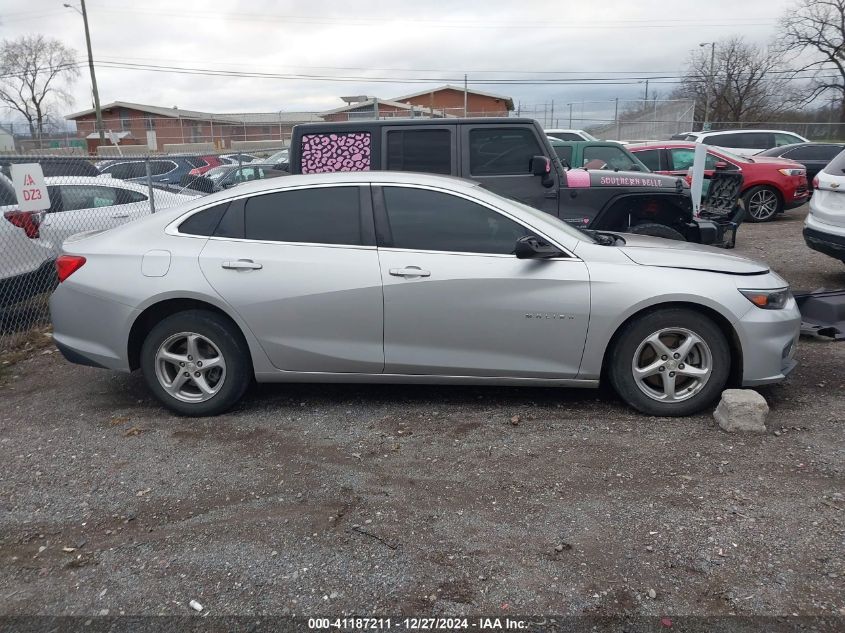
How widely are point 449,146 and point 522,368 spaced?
10.9 ft

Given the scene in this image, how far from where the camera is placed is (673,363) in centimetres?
435

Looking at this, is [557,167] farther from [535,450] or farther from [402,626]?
[402,626]

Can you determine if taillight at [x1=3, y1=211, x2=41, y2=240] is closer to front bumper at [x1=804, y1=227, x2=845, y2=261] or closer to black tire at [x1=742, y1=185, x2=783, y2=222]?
front bumper at [x1=804, y1=227, x2=845, y2=261]

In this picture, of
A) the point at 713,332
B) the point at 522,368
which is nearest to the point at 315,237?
the point at 522,368

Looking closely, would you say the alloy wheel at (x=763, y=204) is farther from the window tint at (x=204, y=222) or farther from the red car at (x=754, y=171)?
the window tint at (x=204, y=222)

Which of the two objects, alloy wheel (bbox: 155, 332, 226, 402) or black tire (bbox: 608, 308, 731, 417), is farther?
alloy wheel (bbox: 155, 332, 226, 402)

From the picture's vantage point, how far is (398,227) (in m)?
4.56

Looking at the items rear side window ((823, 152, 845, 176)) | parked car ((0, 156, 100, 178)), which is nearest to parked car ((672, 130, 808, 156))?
rear side window ((823, 152, 845, 176))

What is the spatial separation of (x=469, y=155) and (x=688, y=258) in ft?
10.0

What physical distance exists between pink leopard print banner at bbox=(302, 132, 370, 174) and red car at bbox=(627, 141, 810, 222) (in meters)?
8.04

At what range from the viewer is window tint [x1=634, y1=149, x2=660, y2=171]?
44.2 ft

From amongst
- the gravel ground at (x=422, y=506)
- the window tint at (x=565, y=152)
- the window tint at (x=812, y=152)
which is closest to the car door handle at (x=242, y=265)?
the gravel ground at (x=422, y=506)

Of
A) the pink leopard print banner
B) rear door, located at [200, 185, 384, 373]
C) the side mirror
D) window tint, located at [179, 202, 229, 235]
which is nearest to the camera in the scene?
the side mirror

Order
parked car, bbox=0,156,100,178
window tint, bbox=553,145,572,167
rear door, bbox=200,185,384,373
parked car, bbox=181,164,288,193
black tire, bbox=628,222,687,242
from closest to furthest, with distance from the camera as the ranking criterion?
rear door, bbox=200,185,384,373 → black tire, bbox=628,222,687,242 → parked car, bbox=0,156,100,178 → window tint, bbox=553,145,572,167 → parked car, bbox=181,164,288,193
